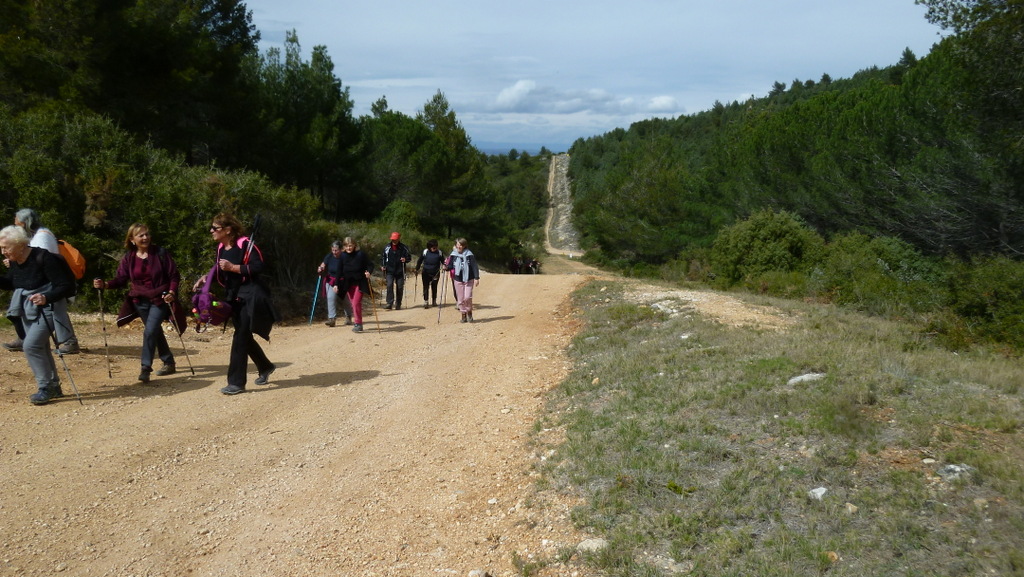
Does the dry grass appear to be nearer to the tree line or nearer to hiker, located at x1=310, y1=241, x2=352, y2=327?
hiker, located at x1=310, y1=241, x2=352, y2=327

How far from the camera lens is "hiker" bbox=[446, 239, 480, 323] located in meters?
13.5

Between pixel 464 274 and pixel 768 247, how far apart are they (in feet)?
46.2

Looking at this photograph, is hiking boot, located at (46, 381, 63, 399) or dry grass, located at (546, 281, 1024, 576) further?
hiking boot, located at (46, 381, 63, 399)

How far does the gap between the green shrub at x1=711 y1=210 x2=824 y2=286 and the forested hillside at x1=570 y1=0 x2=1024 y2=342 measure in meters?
0.05

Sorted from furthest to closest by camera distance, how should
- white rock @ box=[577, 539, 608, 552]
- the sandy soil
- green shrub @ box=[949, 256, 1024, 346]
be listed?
green shrub @ box=[949, 256, 1024, 346], the sandy soil, white rock @ box=[577, 539, 608, 552]

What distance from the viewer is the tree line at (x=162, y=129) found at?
13.0 metres

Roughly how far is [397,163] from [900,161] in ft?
76.9

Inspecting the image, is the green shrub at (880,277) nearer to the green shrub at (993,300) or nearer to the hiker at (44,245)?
the green shrub at (993,300)

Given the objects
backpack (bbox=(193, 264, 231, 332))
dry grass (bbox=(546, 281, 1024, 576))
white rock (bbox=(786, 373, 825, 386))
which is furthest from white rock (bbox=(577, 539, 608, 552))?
backpack (bbox=(193, 264, 231, 332))

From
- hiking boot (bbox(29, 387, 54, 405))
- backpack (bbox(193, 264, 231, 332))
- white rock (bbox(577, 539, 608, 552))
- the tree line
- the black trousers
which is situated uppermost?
the tree line

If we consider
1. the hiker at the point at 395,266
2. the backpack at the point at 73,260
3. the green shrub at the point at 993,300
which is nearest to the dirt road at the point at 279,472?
the backpack at the point at 73,260

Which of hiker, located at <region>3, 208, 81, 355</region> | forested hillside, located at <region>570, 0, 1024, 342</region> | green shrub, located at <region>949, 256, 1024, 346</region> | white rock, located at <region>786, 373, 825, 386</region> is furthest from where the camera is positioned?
forested hillside, located at <region>570, 0, 1024, 342</region>

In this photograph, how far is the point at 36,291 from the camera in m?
6.84

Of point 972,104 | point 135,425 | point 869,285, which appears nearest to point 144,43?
point 135,425
